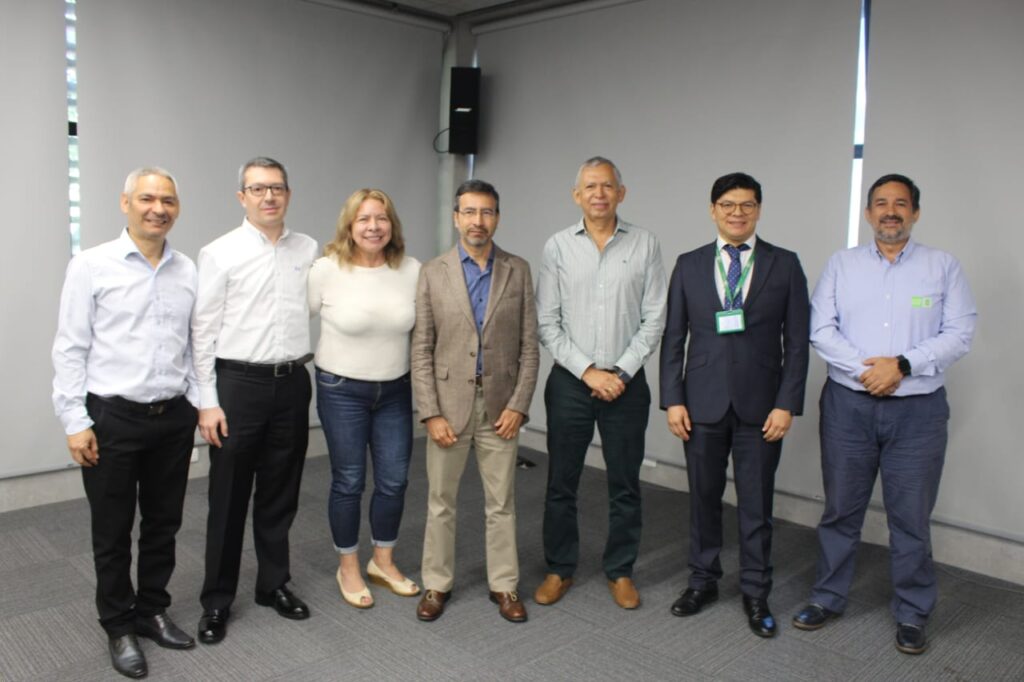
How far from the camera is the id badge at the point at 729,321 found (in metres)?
2.93

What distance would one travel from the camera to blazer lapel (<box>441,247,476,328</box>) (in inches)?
115

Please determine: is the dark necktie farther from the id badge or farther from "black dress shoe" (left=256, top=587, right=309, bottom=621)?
"black dress shoe" (left=256, top=587, right=309, bottom=621)

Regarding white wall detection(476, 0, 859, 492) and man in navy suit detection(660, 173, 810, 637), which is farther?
white wall detection(476, 0, 859, 492)

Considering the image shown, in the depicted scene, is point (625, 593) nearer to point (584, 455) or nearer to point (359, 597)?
point (584, 455)


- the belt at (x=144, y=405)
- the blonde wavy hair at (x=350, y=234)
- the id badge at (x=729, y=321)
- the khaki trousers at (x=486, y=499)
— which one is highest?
the blonde wavy hair at (x=350, y=234)

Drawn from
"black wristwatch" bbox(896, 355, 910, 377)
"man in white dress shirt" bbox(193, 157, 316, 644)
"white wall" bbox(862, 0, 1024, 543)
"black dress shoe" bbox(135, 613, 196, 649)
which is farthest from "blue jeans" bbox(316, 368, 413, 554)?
"white wall" bbox(862, 0, 1024, 543)

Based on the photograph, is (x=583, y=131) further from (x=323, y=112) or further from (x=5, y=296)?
(x=5, y=296)

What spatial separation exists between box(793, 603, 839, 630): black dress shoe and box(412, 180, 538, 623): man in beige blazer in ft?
3.34

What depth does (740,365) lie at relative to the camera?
2959 mm

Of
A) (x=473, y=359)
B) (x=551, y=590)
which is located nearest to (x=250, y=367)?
(x=473, y=359)

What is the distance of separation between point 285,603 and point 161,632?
439 millimetres

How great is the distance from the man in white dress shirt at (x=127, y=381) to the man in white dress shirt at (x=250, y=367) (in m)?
0.08

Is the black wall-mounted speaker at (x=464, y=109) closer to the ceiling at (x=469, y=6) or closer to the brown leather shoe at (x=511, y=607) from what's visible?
the ceiling at (x=469, y=6)

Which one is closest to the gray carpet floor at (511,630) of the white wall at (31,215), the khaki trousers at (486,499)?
the khaki trousers at (486,499)
